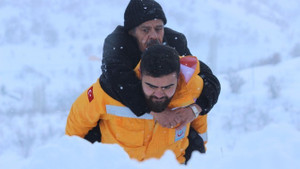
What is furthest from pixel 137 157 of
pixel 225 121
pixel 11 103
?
pixel 11 103

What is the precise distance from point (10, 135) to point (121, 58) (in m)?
14.9

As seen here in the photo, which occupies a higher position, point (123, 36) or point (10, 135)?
point (123, 36)

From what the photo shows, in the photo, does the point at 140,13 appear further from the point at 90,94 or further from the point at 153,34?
the point at 90,94

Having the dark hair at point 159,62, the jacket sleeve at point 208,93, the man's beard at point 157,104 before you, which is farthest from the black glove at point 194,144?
the dark hair at point 159,62

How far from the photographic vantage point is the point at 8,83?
21953 mm

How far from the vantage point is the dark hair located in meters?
1.73

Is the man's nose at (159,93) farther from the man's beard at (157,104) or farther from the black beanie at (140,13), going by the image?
the black beanie at (140,13)

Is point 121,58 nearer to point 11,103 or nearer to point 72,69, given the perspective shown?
point 11,103

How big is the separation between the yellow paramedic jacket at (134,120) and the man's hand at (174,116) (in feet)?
0.15

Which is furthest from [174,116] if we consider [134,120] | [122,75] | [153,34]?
[153,34]

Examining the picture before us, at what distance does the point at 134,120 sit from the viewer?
2004 millimetres

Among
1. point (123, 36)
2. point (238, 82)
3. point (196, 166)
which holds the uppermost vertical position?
point (123, 36)

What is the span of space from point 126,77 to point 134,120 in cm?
34

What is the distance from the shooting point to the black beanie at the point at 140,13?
2180 mm
